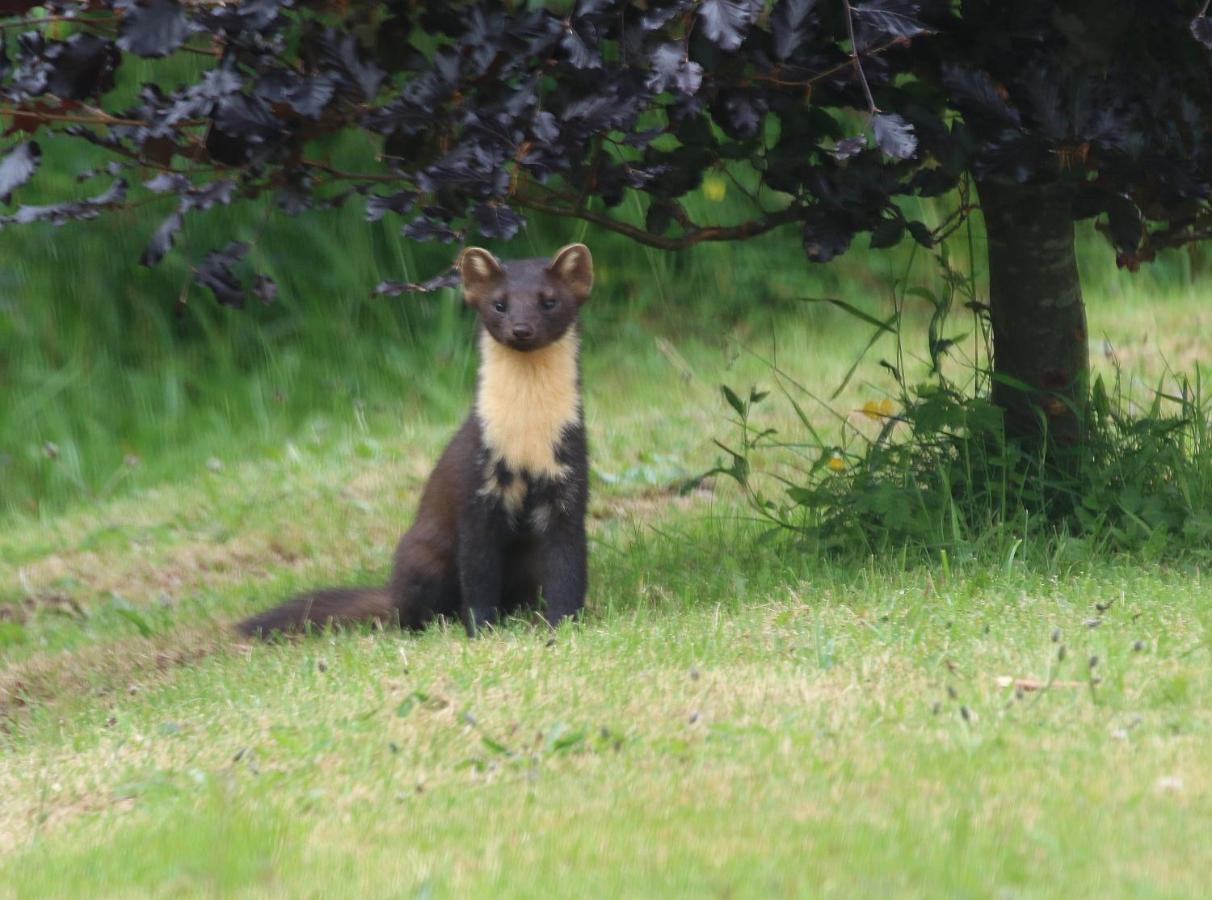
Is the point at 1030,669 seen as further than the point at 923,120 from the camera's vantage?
No

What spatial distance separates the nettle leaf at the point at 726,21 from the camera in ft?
13.2

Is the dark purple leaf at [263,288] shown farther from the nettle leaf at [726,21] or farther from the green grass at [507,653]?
the nettle leaf at [726,21]

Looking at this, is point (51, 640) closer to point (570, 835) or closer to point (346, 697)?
point (346, 697)

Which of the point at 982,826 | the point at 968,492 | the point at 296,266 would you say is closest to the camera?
the point at 982,826

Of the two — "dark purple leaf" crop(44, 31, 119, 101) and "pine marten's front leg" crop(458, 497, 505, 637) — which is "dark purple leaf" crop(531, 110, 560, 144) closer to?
"dark purple leaf" crop(44, 31, 119, 101)

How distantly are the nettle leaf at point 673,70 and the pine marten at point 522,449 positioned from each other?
164cm

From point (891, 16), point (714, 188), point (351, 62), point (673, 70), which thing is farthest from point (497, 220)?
point (714, 188)

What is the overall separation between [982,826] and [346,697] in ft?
6.32

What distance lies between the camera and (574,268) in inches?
237

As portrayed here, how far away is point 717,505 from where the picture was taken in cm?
795

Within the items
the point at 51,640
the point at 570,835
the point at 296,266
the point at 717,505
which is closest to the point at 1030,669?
the point at 570,835

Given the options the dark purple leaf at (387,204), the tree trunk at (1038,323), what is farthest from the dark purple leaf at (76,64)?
the tree trunk at (1038,323)

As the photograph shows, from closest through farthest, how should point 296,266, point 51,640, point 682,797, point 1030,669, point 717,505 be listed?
point 682,797, point 1030,669, point 51,640, point 717,505, point 296,266

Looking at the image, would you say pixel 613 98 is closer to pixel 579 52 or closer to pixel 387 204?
pixel 579 52
